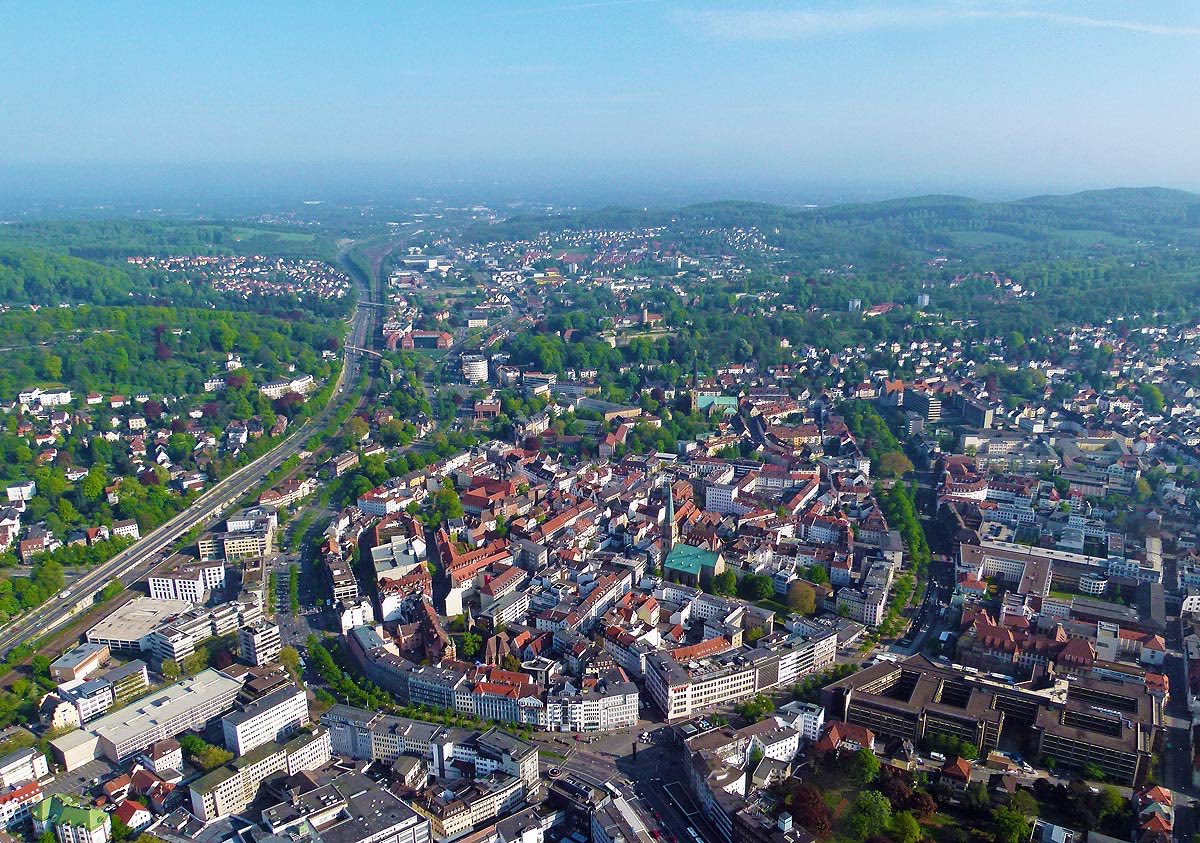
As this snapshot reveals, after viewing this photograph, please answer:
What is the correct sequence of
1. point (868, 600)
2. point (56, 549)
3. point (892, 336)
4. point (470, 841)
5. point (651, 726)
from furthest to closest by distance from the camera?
point (892, 336), point (56, 549), point (868, 600), point (651, 726), point (470, 841)

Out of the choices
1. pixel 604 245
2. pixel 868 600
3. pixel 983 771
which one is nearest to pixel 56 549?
pixel 868 600

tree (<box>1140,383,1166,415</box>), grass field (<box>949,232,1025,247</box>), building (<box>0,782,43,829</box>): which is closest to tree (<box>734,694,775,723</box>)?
building (<box>0,782,43,829</box>)

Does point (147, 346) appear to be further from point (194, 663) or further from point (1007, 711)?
point (1007, 711)

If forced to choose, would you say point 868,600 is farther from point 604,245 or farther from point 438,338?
point 604,245

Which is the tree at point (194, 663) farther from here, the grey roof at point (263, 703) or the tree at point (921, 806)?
the tree at point (921, 806)

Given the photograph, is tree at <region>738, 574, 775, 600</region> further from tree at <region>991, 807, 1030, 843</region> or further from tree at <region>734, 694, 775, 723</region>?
tree at <region>991, 807, 1030, 843</region>
